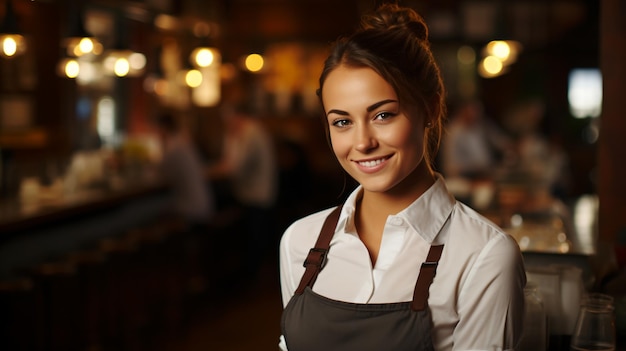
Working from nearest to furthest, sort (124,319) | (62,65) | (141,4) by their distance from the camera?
(124,319)
(141,4)
(62,65)

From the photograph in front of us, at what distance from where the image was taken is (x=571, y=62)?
13.4 metres

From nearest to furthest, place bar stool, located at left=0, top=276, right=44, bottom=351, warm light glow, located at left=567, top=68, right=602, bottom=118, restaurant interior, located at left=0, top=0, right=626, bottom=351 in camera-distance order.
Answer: restaurant interior, located at left=0, top=0, right=626, bottom=351 → bar stool, located at left=0, top=276, right=44, bottom=351 → warm light glow, located at left=567, top=68, right=602, bottom=118

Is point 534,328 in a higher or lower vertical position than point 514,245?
lower

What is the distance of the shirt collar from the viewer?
1.90m

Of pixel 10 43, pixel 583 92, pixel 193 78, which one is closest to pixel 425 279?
pixel 10 43

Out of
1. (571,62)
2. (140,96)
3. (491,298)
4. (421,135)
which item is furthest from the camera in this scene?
(571,62)

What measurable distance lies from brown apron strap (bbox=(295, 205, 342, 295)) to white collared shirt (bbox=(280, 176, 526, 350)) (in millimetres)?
15

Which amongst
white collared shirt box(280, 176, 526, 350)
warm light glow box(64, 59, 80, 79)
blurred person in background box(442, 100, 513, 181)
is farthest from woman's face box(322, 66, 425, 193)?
blurred person in background box(442, 100, 513, 181)

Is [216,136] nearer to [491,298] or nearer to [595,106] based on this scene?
[595,106]

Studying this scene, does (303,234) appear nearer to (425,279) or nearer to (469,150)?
(425,279)

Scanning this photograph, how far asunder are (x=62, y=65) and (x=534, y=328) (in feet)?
23.3

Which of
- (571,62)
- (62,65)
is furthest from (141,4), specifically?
(571,62)

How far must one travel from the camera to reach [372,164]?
1893 millimetres

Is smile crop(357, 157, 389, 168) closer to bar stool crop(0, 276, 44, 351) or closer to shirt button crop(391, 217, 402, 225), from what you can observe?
shirt button crop(391, 217, 402, 225)
